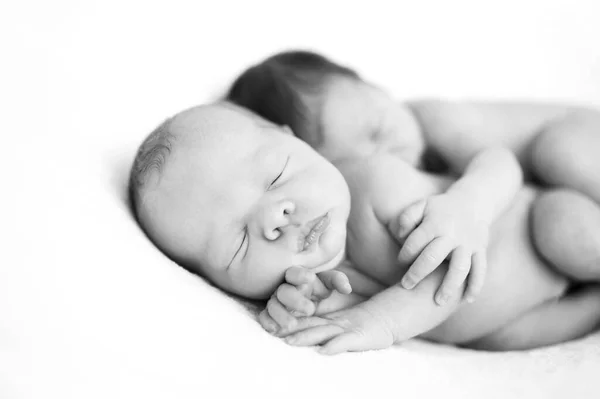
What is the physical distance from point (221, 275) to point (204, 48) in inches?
31.6

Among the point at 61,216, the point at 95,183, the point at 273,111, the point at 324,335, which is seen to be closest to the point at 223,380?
the point at 324,335

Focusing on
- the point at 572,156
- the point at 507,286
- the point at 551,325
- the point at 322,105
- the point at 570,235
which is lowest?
the point at 551,325

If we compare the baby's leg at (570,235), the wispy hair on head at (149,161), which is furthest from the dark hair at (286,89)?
the baby's leg at (570,235)

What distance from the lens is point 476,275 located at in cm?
110

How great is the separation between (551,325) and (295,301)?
644 mm

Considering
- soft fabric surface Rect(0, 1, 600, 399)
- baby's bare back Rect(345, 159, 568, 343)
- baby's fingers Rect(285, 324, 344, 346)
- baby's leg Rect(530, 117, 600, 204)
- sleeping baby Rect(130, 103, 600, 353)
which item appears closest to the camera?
soft fabric surface Rect(0, 1, 600, 399)

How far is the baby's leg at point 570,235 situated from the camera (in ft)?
3.96

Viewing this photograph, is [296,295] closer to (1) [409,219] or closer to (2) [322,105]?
(1) [409,219]

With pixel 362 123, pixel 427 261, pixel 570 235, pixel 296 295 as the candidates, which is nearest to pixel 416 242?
pixel 427 261

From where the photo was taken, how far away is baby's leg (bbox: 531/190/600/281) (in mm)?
1207

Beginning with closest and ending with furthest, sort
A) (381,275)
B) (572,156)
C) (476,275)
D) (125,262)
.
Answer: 1. (125,262)
2. (476,275)
3. (381,275)
4. (572,156)

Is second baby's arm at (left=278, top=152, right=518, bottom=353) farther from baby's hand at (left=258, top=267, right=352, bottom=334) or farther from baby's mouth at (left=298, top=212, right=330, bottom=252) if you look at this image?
baby's mouth at (left=298, top=212, right=330, bottom=252)

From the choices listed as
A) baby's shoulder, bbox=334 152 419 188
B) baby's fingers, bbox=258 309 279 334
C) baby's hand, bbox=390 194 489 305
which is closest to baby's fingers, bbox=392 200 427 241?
baby's hand, bbox=390 194 489 305

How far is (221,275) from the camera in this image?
3.61 feet
